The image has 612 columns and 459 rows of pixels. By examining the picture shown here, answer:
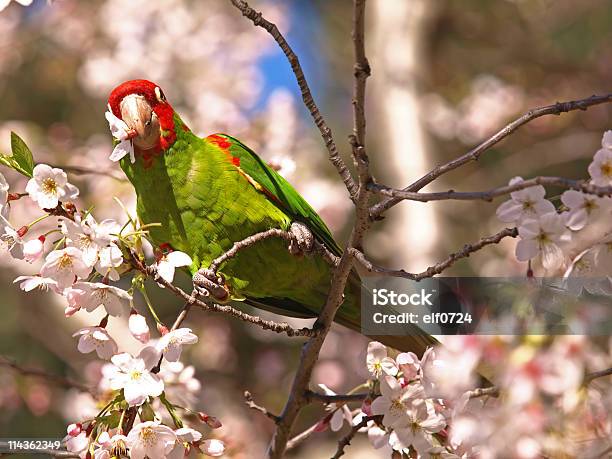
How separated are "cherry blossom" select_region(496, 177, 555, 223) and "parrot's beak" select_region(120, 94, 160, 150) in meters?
1.08

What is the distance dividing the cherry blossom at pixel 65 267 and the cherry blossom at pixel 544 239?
87 cm

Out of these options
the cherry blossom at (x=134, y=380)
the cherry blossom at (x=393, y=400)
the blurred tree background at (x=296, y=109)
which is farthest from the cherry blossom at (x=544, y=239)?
the blurred tree background at (x=296, y=109)

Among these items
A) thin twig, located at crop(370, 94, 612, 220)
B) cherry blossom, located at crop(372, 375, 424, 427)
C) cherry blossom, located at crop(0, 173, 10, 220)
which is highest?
thin twig, located at crop(370, 94, 612, 220)

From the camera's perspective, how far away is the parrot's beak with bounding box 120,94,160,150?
2006 mm

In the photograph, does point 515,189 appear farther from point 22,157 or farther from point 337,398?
point 22,157

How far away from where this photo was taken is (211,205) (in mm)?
2094

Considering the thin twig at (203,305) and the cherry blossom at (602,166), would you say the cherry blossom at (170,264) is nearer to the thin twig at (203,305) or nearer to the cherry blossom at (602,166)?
the thin twig at (203,305)

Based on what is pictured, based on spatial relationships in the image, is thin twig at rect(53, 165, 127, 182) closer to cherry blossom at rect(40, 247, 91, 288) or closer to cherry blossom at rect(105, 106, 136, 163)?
cherry blossom at rect(105, 106, 136, 163)

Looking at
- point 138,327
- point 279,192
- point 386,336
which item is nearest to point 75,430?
point 138,327

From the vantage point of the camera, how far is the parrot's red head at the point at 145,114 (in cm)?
202

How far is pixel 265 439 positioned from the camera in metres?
4.79

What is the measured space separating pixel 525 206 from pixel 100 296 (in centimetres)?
89

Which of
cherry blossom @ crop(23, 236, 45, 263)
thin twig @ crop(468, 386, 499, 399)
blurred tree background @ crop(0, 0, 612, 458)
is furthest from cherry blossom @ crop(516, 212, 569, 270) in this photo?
blurred tree background @ crop(0, 0, 612, 458)

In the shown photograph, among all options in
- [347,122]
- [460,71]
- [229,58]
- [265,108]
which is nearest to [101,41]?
[229,58]
